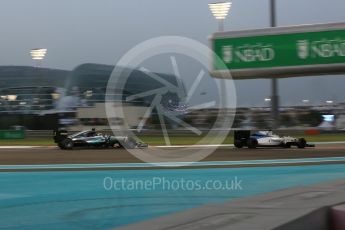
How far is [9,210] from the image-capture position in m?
7.72

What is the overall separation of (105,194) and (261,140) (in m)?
16.5

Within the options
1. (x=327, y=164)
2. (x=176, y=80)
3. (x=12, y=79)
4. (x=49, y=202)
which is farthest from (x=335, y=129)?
(x=12, y=79)

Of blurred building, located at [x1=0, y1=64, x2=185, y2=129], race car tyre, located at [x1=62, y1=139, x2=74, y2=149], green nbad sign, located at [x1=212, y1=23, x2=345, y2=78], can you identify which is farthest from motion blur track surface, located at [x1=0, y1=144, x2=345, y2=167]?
blurred building, located at [x1=0, y1=64, x2=185, y2=129]

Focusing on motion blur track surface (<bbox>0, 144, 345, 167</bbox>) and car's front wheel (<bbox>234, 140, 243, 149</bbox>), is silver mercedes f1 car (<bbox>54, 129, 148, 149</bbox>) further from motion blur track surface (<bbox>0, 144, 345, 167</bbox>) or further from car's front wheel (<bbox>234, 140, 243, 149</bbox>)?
car's front wheel (<bbox>234, 140, 243, 149</bbox>)

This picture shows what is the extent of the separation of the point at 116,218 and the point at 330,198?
300 cm

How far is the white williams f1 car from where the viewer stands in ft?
81.3

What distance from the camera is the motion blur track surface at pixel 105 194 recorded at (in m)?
7.02

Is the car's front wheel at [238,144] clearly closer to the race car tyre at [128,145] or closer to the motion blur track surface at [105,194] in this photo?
the race car tyre at [128,145]

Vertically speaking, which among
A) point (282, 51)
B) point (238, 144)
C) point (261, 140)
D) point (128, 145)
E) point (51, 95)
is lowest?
point (51, 95)

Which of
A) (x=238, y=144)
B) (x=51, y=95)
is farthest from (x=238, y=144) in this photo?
(x=51, y=95)

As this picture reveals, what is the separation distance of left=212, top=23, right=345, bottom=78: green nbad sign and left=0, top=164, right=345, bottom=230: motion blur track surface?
6.64m

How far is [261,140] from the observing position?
24.9 metres

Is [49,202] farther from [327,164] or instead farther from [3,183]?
[327,164]

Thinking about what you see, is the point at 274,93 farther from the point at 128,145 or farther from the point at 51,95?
the point at 51,95
